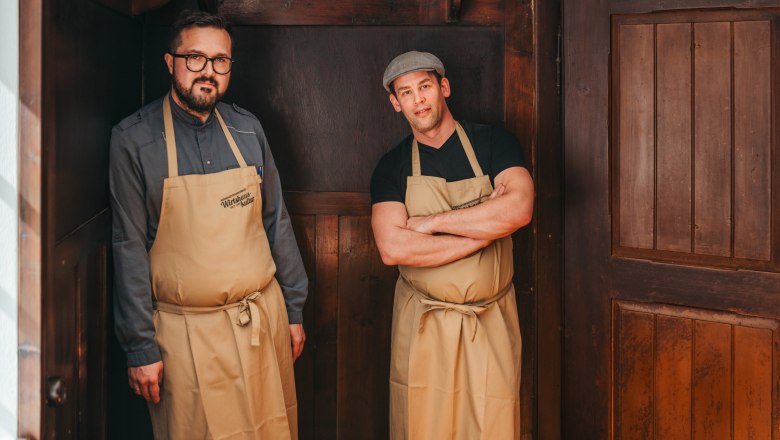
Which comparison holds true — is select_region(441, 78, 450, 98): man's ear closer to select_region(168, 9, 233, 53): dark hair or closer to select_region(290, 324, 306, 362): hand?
select_region(168, 9, 233, 53): dark hair

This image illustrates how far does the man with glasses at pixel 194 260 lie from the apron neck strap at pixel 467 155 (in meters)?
0.55

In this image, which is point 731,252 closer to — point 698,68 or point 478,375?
point 698,68

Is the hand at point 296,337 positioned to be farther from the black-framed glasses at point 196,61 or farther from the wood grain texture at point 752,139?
the wood grain texture at point 752,139

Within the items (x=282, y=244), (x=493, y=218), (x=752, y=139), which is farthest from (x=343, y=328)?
(x=752, y=139)

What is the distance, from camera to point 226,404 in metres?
2.07

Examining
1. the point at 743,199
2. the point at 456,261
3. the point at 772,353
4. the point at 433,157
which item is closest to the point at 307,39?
the point at 433,157

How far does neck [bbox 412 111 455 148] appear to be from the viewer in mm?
2338

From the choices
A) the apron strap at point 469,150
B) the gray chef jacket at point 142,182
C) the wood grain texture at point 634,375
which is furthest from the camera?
the wood grain texture at point 634,375

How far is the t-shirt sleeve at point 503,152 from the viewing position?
2.26 meters

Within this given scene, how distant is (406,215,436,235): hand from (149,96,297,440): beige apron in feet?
1.67

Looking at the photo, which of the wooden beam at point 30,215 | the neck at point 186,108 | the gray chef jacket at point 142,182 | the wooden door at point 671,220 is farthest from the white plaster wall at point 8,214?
the wooden door at point 671,220

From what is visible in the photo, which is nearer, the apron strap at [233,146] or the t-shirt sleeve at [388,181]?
the apron strap at [233,146]

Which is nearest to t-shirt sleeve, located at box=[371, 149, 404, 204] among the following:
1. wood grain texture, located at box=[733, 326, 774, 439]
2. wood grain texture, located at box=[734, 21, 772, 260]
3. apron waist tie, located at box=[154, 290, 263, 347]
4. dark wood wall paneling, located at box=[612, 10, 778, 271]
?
apron waist tie, located at box=[154, 290, 263, 347]

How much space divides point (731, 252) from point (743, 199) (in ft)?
0.59
